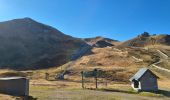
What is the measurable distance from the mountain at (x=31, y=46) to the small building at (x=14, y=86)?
276 feet

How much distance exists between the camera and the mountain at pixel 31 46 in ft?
456

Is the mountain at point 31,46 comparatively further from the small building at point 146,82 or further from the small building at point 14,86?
the small building at point 14,86

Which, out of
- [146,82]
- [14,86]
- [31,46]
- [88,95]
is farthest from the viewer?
[31,46]

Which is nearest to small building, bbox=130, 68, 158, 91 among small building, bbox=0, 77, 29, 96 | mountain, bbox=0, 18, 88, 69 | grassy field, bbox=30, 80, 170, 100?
grassy field, bbox=30, 80, 170, 100

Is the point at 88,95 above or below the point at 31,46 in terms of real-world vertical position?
below

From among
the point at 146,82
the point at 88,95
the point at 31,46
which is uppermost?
the point at 31,46

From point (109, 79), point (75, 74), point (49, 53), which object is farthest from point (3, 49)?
point (109, 79)

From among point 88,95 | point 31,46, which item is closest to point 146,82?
point 88,95

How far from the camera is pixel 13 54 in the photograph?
492 feet

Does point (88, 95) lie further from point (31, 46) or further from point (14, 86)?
point (31, 46)

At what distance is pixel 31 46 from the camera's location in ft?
537

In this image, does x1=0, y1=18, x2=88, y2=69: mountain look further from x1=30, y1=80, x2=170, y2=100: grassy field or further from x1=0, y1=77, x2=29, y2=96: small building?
x1=0, y1=77, x2=29, y2=96: small building

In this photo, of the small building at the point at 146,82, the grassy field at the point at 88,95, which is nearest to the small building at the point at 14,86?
the grassy field at the point at 88,95

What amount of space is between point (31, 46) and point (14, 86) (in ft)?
387
